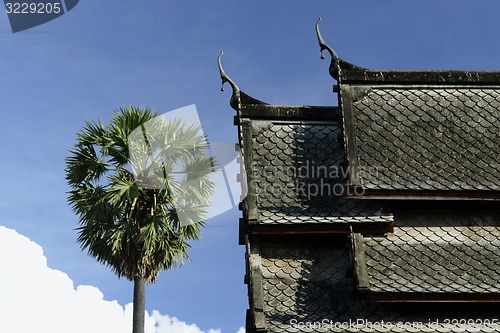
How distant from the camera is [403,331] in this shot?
31.9 ft

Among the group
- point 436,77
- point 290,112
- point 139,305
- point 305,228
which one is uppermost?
point 436,77

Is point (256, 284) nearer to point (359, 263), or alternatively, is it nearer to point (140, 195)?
point (359, 263)

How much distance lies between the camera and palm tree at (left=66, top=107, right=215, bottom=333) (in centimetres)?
2292

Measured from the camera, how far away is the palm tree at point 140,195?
22.9 metres

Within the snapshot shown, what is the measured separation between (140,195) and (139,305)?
348 centimetres

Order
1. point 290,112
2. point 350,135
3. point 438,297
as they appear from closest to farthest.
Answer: point 438,297 → point 350,135 → point 290,112

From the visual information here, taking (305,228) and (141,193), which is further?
(141,193)

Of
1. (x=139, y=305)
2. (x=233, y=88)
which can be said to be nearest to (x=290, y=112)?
(x=233, y=88)

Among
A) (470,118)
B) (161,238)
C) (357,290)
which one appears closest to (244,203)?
(357,290)

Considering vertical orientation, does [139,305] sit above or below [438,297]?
above

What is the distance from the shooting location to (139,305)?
2225cm

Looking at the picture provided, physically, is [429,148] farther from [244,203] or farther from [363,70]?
[244,203]

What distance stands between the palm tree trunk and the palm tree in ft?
0.10

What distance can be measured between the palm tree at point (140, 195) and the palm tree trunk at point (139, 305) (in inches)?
1.2
